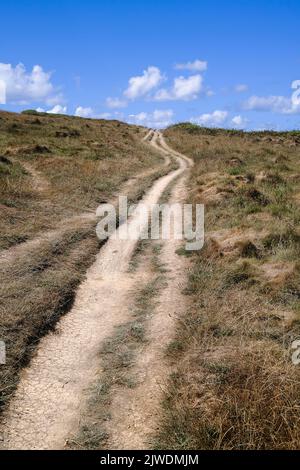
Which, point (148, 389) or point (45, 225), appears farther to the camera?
point (45, 225)

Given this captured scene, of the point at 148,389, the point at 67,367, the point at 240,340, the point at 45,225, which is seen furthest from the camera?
the point at 45,225

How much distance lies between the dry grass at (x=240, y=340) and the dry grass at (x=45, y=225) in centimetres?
283

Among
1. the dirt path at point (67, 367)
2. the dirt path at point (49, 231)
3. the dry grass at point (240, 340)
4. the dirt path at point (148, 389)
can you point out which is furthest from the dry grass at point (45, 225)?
the dry grass at point (240, 340)

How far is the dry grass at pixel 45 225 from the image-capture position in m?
9.20

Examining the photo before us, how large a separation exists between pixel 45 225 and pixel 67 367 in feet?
27.6

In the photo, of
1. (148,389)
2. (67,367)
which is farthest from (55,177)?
(148,389)

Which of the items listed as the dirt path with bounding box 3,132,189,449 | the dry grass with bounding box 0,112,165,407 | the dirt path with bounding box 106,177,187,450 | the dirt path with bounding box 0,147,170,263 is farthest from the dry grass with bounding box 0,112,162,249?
the dirt path with bounding box 106,177,187,450

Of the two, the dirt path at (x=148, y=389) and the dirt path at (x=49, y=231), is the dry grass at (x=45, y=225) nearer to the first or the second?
the dirt path at (x=49, y=231)

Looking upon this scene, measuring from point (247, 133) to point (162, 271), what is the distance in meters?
57.3

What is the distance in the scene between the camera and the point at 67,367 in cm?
813

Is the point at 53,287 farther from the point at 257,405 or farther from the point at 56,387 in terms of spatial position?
the point at 257,405

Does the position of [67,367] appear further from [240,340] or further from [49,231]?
[49,231]
